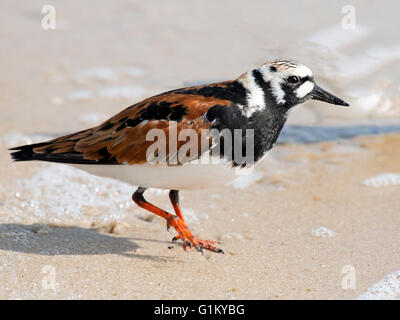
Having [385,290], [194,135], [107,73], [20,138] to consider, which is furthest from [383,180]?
[107,73]

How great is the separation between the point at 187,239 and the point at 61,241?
91cm

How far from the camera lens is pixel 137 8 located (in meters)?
9.46

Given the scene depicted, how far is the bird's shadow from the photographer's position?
13.3ft

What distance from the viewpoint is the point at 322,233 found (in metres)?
4.59

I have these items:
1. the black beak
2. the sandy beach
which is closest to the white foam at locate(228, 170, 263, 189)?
the sandy beach

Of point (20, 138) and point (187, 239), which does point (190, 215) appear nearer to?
point (187, 239)

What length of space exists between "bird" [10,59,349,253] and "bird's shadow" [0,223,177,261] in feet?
1.46

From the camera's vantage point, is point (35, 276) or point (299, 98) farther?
point (299, 98)

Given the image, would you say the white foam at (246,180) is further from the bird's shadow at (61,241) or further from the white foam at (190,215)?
the bird's shadow at (61,241)

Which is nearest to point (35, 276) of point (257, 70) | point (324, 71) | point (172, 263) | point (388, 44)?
point (172, 263)

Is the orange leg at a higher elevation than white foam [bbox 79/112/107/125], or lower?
lower

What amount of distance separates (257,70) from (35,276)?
195 centimetres

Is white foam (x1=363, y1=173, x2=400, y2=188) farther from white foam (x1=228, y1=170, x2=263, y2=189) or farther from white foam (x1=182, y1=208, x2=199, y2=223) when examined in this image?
white foam (x1=182, y1=208, x2=199, y2=223)

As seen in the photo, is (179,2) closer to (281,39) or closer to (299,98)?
(281,39)
